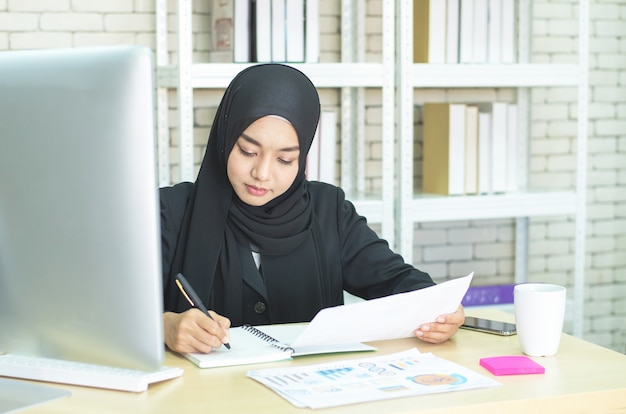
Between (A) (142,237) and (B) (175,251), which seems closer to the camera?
(A) (142,237)

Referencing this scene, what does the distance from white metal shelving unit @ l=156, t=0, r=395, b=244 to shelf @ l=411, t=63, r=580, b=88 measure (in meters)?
0.13

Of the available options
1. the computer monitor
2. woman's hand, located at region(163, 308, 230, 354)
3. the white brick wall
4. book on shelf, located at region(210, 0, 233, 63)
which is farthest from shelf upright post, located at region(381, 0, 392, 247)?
the computer monitor

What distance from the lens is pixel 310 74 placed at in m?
3.02

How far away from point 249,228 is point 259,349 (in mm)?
565

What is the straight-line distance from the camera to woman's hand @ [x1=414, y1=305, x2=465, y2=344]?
5.63ft

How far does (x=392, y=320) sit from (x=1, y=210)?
2.41 ft

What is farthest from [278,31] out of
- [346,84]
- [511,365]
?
[511,365]

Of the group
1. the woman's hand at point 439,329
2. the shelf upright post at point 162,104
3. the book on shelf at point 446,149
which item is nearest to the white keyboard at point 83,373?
the woman's hand at point 439,329

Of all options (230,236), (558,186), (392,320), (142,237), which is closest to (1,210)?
(142,237)

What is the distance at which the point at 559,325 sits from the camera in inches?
64.2

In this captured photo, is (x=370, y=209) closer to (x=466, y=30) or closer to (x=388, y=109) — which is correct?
(x=388, y=109)

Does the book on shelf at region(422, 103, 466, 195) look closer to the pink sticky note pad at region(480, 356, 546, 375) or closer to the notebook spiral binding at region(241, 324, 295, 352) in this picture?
the notebook spiral binding at region(241, 324, 295, 352)

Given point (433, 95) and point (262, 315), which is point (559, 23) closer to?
point (433, 95)

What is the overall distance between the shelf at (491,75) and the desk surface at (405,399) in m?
1.72
